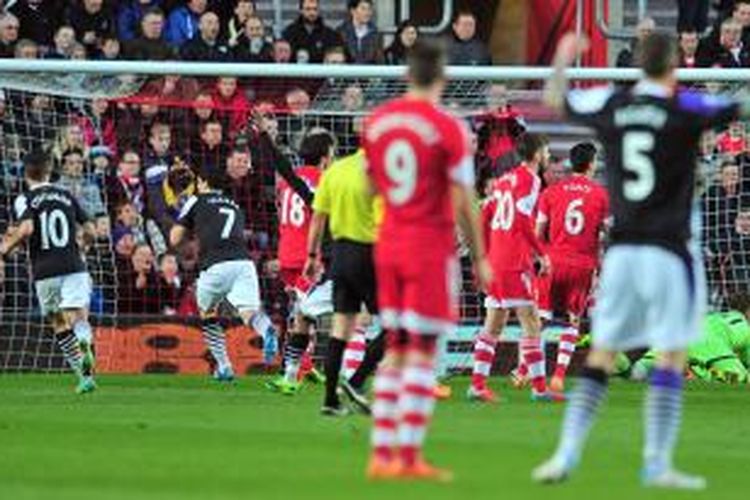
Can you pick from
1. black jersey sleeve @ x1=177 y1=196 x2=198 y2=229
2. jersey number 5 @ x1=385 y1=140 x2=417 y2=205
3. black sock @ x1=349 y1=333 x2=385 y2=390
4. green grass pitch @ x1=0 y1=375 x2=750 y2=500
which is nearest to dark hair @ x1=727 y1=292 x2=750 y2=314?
green grass pitch @ x1=0 y1=375 x2=750 y2=500

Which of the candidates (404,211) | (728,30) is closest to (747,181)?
(728,30)

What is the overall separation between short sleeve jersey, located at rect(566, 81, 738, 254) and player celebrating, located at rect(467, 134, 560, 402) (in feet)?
22.7

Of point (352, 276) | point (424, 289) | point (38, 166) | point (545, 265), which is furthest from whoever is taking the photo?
point (545, 265)

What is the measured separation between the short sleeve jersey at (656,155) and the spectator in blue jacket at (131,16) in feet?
43.6

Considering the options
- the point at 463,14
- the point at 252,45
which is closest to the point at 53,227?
the point at 252,45

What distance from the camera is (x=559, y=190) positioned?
20.3 metres

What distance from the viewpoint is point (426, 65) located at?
12234 mm

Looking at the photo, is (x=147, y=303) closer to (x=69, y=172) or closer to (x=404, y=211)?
(x=69, y=172)

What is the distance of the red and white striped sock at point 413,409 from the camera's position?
1216 cm

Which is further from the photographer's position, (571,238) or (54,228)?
(571,238)

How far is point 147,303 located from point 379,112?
11269 mm

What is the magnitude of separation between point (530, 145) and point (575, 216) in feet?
4.85

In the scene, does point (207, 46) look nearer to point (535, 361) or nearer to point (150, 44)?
point (150, 44)

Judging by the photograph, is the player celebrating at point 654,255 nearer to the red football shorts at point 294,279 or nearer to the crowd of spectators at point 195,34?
the red football shorts at point 294,279
